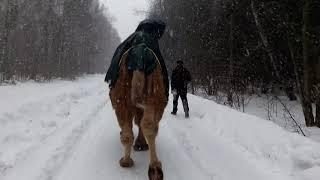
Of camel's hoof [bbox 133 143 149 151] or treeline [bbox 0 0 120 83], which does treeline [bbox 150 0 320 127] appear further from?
treeline [bbox 0 0 120 83]

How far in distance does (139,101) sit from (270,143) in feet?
8.10

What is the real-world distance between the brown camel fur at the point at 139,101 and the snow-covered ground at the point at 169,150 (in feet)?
1.55

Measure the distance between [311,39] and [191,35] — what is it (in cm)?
1519

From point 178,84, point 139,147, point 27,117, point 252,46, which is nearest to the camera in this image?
point 139,147

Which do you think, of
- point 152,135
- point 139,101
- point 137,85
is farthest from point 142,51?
point 152,135

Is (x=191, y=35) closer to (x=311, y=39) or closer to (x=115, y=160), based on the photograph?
(x=311, y=39)

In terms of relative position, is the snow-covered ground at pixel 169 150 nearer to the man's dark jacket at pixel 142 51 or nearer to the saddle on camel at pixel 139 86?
the saddle on camel at pixel 139 86

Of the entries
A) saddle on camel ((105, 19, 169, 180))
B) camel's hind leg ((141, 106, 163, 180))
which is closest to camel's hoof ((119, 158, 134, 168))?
saddle on camel ((105, 19, 169, 180))

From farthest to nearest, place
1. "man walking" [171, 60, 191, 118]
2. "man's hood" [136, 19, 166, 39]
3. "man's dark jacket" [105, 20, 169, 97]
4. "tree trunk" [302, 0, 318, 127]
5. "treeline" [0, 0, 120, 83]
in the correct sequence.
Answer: "treeline" [0, 0, 120, 83]
"man walking" [171, 60, 191, 118]
"tree trunk" [302, 0, 318, 127]
"man's hood" [136, 19, 166, 39]
"man's dark jacket" [105, 20, 169, 97]

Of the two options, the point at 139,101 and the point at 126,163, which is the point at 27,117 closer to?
the point at 126,163

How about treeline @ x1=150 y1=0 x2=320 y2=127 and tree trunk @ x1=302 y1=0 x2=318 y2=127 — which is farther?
treeline @ x1=150 y1=0 x2=320 y2=127

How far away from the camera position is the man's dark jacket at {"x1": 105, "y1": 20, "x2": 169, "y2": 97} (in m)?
5.64

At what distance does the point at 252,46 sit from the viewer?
20.1 m

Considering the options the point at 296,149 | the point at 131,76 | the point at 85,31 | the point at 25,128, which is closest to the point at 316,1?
the point at 296,149
